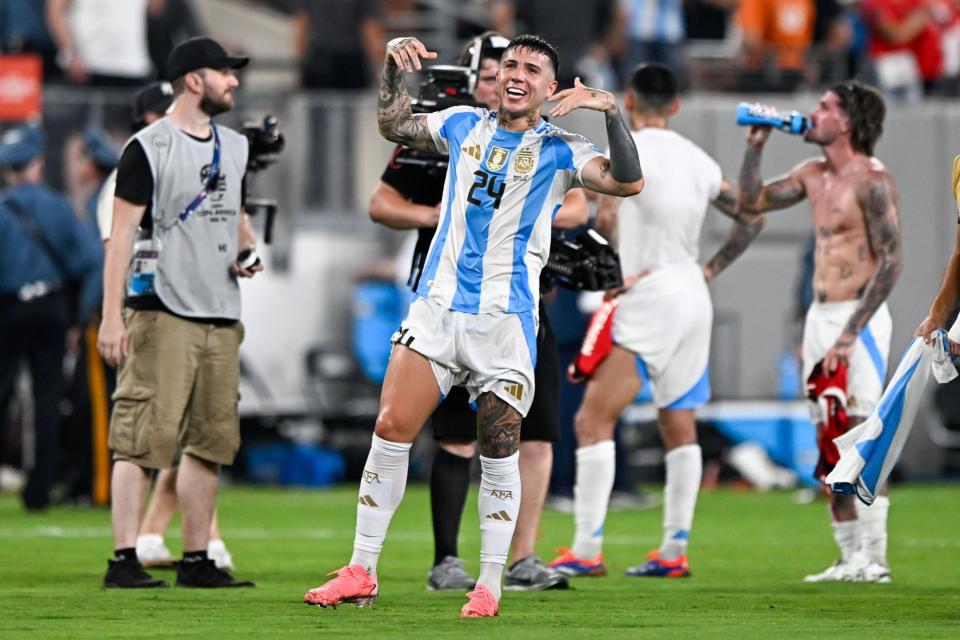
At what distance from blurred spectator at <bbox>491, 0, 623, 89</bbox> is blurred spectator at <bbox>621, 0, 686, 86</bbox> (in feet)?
0.80

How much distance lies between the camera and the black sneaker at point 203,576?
8.28 m

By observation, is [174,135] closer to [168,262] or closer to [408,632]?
[168,262]

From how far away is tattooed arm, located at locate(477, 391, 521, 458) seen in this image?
23.7ft

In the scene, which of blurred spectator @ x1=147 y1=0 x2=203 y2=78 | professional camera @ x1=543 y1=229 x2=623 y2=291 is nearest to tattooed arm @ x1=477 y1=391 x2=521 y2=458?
professional camera @ x1=543 y1=229 x2=623 y2=291

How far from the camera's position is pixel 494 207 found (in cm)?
721

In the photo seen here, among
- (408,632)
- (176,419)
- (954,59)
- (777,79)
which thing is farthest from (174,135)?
(954,59)

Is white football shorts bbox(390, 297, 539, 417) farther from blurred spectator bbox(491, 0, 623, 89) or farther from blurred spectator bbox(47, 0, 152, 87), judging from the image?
blurred spectator bbox(47, 0, 152, 87)

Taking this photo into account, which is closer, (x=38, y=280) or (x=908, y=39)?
(x=38, y=280)

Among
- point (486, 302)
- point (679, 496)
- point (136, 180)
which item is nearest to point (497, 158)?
point (486, 302)

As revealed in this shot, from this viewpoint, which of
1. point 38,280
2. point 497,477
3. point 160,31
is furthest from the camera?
point 160,31

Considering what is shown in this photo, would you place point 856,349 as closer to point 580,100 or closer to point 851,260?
point 851,260

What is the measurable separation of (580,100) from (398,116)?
861mm

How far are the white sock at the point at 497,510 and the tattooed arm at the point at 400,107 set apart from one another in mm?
1348

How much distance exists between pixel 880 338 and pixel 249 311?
26.8 ft
